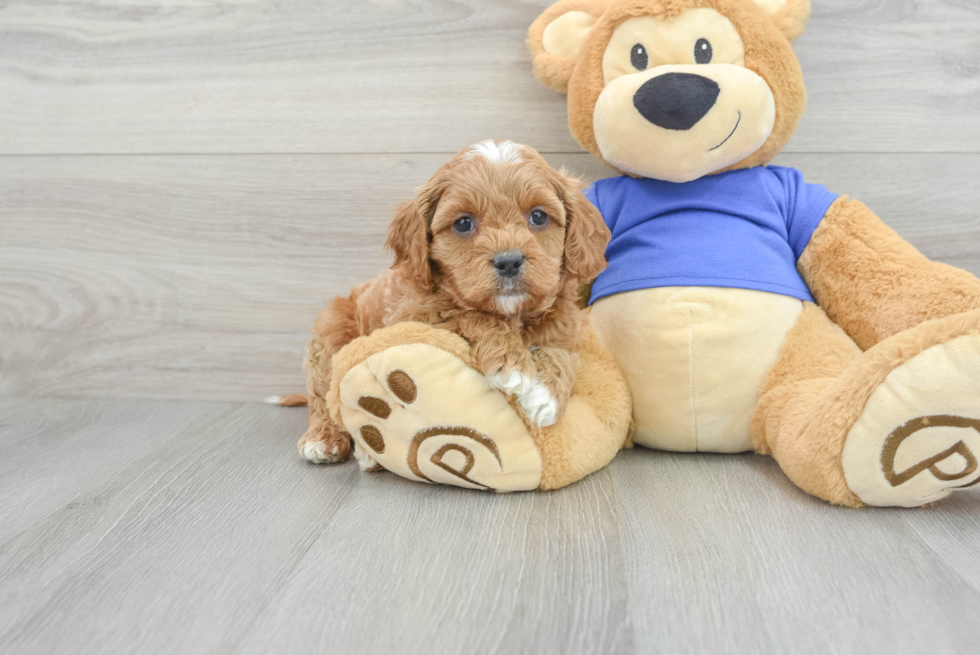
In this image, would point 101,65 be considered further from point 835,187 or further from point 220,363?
point 835,187

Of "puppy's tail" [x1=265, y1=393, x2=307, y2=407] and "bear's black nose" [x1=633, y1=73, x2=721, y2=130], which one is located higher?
"bear's black nose" [x1=633, y1=73, x2=721, y2=130]

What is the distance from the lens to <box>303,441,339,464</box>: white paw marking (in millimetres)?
1321

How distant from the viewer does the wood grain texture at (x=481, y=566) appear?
2.50 ft

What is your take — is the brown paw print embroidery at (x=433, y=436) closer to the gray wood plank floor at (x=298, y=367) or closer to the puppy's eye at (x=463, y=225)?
the gray wood plank floor at (x=298, y=367)

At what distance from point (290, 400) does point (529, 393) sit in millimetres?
872

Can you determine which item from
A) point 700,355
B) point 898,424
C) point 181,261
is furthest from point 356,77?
point 898,424

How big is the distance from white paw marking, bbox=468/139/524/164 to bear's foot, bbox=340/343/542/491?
33cm

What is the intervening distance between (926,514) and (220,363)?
160 centimetres

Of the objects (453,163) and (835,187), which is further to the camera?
(835,187)

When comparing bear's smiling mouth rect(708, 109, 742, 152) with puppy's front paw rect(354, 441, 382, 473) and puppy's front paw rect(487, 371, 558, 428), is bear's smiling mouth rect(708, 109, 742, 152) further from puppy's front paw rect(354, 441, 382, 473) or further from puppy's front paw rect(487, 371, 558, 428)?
puppy's front paw rect(354, 441, 382, 473)

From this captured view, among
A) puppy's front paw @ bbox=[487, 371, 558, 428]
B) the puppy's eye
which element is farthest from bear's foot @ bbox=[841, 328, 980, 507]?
the puppy's eye

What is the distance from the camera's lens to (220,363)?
1.76 m

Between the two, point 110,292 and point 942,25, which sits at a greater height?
point 942,25

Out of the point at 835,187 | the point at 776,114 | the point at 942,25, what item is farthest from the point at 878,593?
the point at 942,25
